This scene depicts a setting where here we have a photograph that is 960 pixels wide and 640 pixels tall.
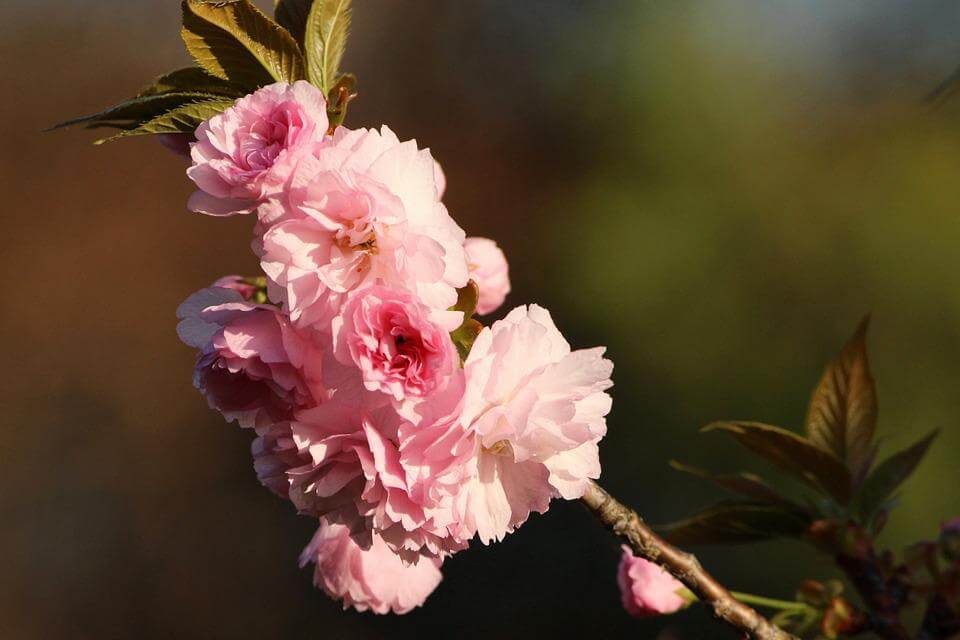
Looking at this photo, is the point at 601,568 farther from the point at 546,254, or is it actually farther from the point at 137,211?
the point at 137,211

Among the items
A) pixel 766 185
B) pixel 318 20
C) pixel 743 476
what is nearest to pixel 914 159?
pixel 766 185

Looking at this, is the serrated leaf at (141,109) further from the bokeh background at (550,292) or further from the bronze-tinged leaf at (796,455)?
the bokeh background at (550,292)

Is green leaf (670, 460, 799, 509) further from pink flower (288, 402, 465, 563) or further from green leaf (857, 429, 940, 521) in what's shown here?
pink flower (288, 402, 465, 563)

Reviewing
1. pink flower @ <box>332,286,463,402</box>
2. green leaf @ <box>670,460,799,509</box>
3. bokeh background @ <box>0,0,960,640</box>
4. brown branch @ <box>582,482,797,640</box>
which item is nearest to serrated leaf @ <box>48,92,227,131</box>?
pink flower @ <box>332,286,463,402</box>

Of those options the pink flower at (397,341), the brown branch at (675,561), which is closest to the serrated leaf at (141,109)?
the pink flower at (397,341)

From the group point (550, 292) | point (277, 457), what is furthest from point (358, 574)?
point (550, 292)

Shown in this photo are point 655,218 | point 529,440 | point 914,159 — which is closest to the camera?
point 529,440
